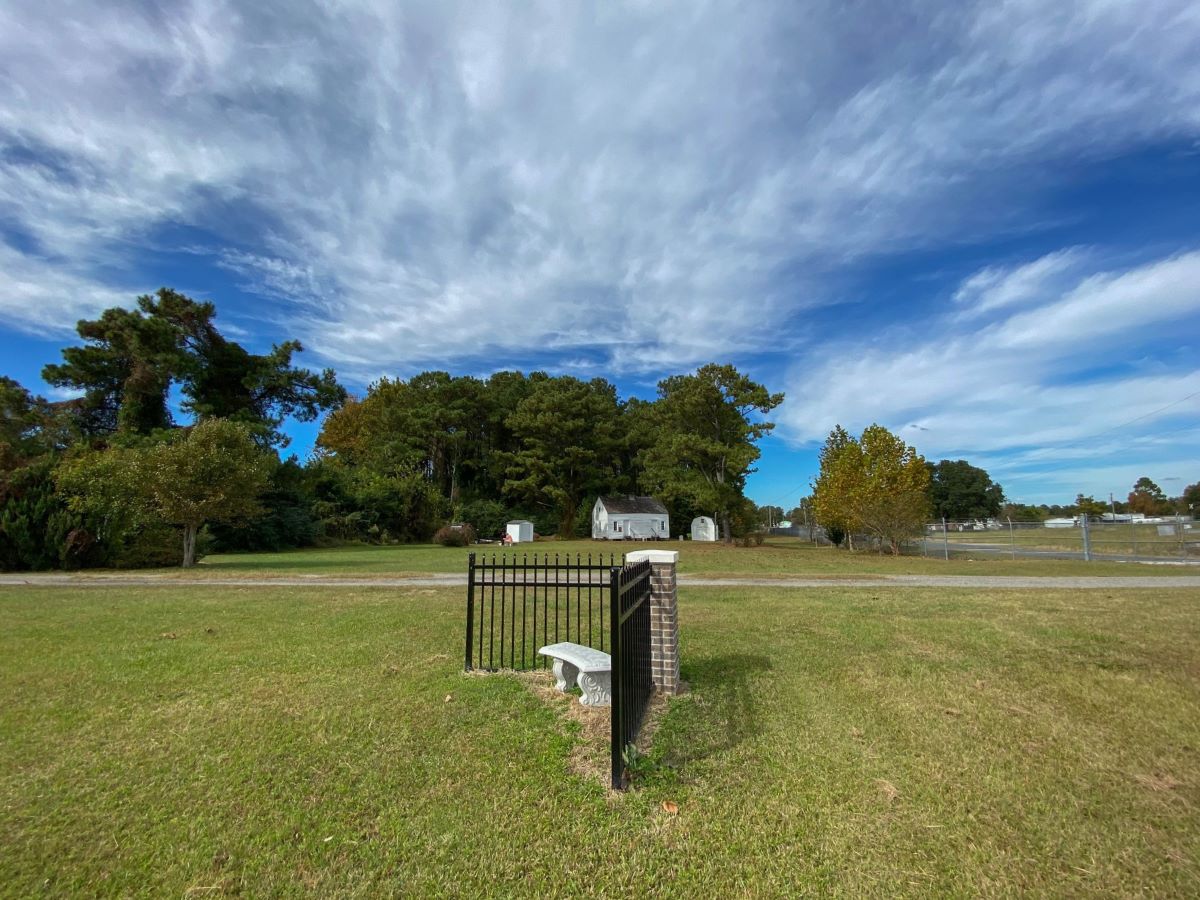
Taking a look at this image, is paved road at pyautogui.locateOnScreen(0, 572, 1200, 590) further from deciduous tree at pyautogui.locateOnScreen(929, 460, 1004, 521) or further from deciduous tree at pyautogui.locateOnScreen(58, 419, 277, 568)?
deciduous tree at pyautogui.locateOnScreen(929, 460, 1004, 521)

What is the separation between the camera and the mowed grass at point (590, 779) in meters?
2.50

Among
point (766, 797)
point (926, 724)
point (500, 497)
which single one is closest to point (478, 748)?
point (766, 797)

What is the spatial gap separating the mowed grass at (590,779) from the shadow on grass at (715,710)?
0.03 meters

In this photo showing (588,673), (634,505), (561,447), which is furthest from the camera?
(561,447)

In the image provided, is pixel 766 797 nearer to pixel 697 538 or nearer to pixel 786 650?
pixel 786 650

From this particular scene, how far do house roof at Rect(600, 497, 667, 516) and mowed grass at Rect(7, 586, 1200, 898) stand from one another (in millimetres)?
37084

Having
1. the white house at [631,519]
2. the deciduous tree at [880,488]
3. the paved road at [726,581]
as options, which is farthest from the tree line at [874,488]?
the white house at [631,519]

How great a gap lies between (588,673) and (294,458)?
3466 cm

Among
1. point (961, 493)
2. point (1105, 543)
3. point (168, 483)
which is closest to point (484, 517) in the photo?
point (168, 483)

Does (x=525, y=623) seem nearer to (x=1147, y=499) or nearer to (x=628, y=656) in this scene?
(x=628, y=656)

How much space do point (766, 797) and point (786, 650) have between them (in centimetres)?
345

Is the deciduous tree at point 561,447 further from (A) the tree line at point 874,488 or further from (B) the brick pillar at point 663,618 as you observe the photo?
(B) the brick pillar at point 663,618

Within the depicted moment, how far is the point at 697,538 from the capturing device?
143 ft

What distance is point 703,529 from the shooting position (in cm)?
4347
